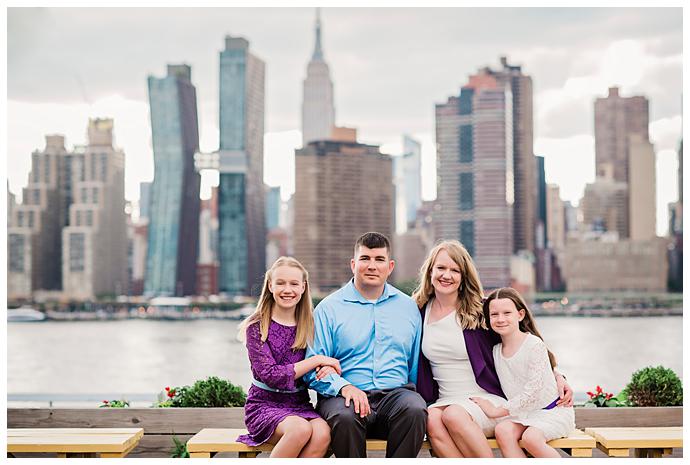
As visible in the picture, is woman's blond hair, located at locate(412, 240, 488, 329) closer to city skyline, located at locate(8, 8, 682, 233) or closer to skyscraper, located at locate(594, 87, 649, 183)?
city skyline, located at locate(8, 8, 682, 233)

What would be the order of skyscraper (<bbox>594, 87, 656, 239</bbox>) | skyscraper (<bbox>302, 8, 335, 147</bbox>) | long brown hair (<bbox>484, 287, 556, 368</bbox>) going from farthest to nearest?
1. skyscraper (<bbox>302, 8, 335, 147</bbox>)
2. skyscraper (<bbox>594, 87, 656, 239</bbox>)
3. long brown hair (<bbox>484, 287, 556, 368</bbox>)

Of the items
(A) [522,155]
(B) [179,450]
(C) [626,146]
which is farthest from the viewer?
(C) [626,146]

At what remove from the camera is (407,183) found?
199 feet

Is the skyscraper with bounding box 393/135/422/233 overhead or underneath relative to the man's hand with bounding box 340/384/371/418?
overhead

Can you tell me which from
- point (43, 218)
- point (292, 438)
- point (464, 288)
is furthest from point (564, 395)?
point (43, 218)

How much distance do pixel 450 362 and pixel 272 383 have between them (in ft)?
2.31

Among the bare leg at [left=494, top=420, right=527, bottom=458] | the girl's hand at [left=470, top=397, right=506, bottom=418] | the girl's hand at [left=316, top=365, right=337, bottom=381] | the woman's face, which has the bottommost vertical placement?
the bare leg at [left=494, top=420, right=527, bottom=458]

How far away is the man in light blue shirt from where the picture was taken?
10.6 feet

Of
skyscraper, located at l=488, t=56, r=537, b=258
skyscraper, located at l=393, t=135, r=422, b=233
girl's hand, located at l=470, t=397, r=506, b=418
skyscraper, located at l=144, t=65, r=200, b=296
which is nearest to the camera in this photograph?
girl's hand, located at l=470, t=397, r=506, b=418

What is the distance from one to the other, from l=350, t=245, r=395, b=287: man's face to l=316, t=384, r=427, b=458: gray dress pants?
1.51ft

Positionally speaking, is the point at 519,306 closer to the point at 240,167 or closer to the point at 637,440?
the point at 637,440

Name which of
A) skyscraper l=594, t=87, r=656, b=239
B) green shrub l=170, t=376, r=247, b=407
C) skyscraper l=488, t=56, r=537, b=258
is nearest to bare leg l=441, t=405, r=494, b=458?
green shrub l=170, t=376, r=247, b=407

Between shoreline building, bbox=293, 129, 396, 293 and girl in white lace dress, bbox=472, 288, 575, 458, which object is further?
shoreline building, bbox=293, 129, 396, 293

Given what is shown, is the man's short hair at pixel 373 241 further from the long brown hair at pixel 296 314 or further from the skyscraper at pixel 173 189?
the skyscraper at pixel 173 189
